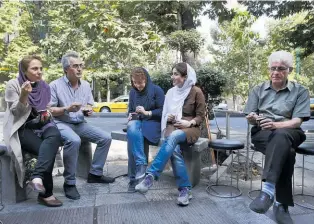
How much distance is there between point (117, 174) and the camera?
4.42 metres

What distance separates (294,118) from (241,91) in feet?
69.6

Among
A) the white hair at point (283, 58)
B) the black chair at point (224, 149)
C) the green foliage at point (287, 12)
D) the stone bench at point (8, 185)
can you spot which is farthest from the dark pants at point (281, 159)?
the green foliage at point (287, 12)

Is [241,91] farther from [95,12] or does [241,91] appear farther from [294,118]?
[294,118]

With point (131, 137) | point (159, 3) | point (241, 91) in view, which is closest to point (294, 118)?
point (131, 137)

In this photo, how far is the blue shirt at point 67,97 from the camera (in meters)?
3.59

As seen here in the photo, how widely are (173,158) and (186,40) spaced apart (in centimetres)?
293

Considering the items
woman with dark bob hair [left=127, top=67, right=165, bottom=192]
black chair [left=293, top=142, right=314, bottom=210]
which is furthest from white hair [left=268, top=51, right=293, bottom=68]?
woman with dark bob hair [left=127, top=67, right=165, bottom=192]

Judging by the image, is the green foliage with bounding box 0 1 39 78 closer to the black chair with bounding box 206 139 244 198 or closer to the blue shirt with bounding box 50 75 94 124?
the blue shirt with bounding box 50 75 94 124

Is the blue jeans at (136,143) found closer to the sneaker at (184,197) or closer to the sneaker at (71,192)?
the sneaker at (184,197)

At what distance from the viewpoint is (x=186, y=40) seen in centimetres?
559

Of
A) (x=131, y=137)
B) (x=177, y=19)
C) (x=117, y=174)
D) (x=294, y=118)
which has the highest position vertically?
(x=177, y=19)

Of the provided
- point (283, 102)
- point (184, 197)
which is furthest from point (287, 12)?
point (184, 197)

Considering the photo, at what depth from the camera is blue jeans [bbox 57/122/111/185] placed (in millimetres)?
3395

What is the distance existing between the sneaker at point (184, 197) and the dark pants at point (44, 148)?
133 centimetres
